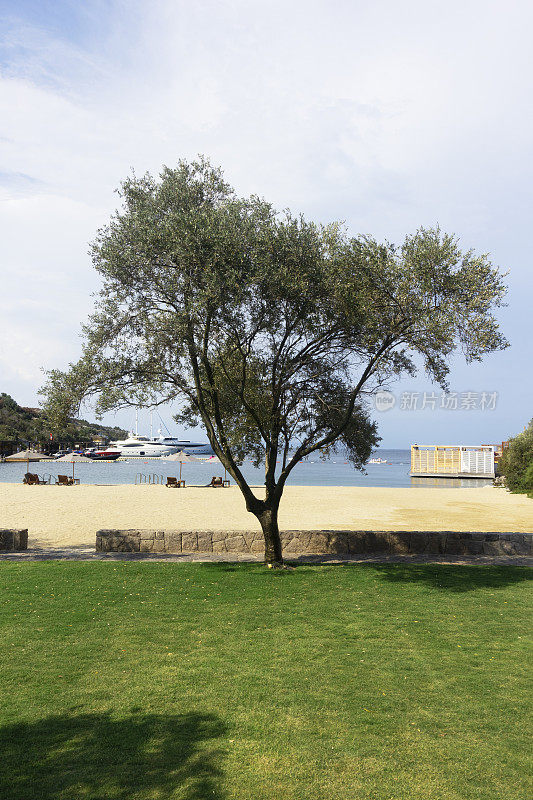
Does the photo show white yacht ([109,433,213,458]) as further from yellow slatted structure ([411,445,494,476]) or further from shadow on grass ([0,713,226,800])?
shadow on grass ([0,713,226,800])

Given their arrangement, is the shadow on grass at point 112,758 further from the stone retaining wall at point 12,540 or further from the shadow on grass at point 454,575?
the stone retaining wall at point 12,540

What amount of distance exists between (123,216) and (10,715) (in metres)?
8.86

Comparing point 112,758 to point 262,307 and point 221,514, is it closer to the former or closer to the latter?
point 262,307

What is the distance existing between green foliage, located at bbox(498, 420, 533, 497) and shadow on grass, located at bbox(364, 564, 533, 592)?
2956 centimetres

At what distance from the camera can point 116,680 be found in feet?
19.2

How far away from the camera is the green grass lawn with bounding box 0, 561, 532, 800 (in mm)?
4078

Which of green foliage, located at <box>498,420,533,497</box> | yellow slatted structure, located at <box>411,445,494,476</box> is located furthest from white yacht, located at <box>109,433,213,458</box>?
green foliage, located at <box>498,420,533,497</box>

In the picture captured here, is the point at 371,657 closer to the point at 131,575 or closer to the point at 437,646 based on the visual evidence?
the point at 437,646

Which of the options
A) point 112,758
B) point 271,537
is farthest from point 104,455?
point 112,758

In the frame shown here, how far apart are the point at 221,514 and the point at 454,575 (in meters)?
14.8

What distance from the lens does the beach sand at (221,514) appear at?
20.3 m

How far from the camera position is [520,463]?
4175 centimetres

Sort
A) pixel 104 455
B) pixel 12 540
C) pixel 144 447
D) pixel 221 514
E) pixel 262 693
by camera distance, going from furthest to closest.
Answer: pixel 144 447
pixel 104 455
pixel 221 514
pixel 12 540
pixel 262 693

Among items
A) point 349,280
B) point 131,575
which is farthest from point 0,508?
point 349,280
